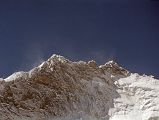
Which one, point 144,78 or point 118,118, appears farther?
point 144,78

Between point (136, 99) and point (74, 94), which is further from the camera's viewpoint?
point (136, 99)

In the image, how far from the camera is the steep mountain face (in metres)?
32.3

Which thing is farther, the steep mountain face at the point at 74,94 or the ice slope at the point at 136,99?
the ice slope at the point at 136,99

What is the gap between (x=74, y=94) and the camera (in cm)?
3400

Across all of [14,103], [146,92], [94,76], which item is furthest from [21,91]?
[146,92]

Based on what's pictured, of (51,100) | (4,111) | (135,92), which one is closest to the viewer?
(4,111)

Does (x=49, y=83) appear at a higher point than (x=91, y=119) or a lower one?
higher

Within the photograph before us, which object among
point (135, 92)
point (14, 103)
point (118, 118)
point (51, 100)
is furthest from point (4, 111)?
point (135, 92)

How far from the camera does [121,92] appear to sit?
35812 mm

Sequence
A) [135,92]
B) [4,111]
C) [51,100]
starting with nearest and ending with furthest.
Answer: [4,111]
[51,100]
[135,92]

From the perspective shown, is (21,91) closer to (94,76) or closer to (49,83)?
(49,83)

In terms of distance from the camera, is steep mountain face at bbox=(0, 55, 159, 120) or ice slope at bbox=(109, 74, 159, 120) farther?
ice slope at bbox=(109, 74, 159, 120)

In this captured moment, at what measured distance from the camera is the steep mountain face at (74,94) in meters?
32.3

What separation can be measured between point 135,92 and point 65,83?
469cm
